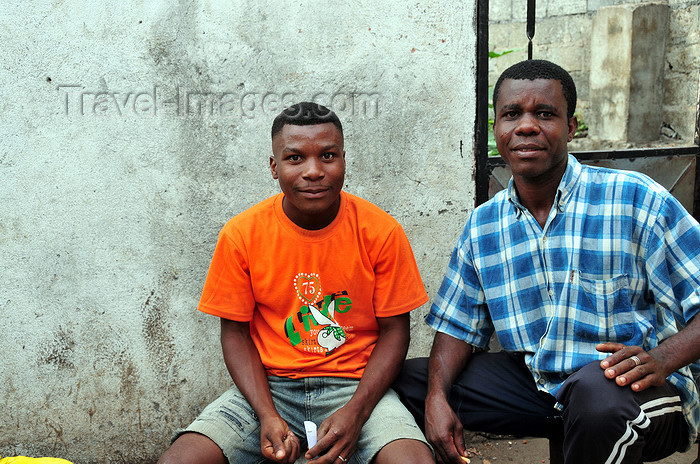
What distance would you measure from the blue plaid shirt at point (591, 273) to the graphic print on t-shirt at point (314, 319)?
546 mm

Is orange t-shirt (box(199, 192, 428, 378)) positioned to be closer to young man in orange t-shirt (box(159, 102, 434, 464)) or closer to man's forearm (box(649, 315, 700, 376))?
young man in orange t-shirt (box(159, 102, 434, 464))

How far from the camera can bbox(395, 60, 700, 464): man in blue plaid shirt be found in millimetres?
1815

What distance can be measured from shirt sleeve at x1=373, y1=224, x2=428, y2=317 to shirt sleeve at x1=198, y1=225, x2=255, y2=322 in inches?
18.1

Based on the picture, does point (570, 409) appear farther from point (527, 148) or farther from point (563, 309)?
point (527, 148)

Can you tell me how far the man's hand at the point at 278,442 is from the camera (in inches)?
73.7

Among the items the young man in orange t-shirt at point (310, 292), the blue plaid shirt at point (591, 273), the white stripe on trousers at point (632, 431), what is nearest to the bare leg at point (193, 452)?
the young man in orange t-shirt at point (310, 292)

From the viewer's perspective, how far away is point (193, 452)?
185 centimetres

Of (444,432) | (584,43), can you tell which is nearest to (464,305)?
(444,432)

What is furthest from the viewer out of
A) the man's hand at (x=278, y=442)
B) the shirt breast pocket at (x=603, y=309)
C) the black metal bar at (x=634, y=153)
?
the black metal bar at (x=634, y=153)

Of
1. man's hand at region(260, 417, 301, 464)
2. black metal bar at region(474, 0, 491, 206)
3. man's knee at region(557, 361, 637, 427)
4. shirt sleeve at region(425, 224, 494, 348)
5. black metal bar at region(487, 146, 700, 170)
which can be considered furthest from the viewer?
black metal bar at region(487, 146, 700, 170)

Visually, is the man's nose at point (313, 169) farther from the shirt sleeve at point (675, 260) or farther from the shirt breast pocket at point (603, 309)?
the shirt sleeve at point (675, 260)

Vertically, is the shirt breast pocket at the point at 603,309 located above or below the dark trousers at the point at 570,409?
above

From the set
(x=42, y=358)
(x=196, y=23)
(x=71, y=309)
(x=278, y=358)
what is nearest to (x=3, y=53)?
(x=196, y=23)

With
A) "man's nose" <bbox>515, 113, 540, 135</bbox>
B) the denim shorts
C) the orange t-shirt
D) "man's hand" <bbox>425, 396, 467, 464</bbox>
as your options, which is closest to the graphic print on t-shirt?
the orange t-shirt
